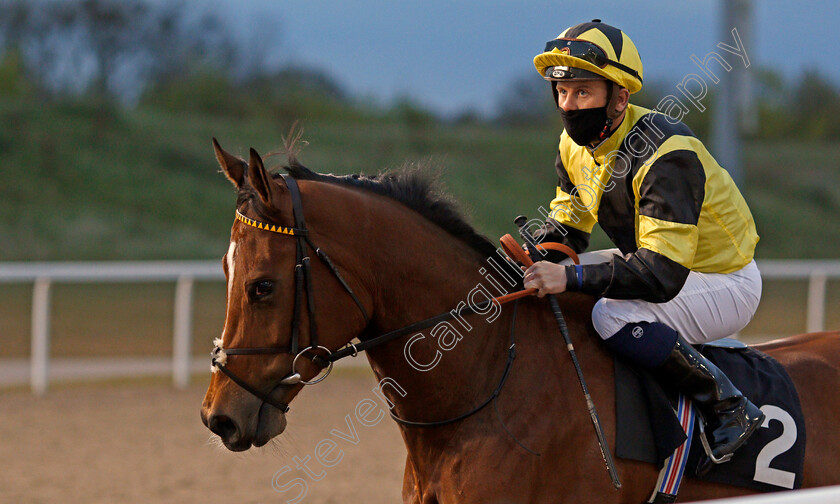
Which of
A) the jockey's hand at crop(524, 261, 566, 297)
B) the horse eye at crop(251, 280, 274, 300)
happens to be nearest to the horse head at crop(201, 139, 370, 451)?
the horse eye at crop(251, 280, 274, 300)

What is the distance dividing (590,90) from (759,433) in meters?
1.17

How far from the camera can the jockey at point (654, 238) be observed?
2.53 metres

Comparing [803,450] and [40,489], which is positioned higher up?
[803,450]

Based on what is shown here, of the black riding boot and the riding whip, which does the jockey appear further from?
the riding whip

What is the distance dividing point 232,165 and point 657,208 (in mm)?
1223

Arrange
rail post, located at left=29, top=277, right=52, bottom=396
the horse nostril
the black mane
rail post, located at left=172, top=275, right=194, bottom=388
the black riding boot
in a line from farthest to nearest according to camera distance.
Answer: rail post, located at left=172, top=275, right=194, bottom=388 < rail post, located at left=29, top=277, right=52, bottom=396 < the black mane < the black riding boot < the horse nostril

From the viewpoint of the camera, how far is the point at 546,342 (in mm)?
2646

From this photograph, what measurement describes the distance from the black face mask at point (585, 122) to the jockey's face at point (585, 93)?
0.05 ft

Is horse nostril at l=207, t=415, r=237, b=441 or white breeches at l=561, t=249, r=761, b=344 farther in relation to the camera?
white breeches at l=561, t=249, r=761, b=344

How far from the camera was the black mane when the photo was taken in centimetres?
268

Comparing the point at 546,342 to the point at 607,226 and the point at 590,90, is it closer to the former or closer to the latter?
the point at 607,226

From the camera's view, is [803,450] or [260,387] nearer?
[260,387]

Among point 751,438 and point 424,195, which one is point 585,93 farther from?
point 751,438

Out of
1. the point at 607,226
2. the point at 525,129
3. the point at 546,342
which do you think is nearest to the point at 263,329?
the point at 546,342
